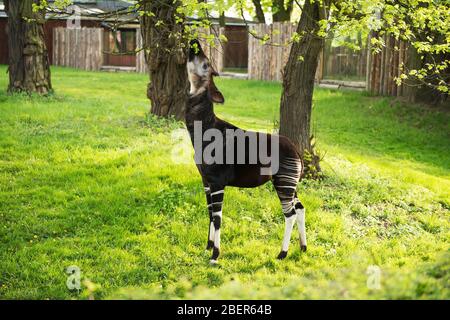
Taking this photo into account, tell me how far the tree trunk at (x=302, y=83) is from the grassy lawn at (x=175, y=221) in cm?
87

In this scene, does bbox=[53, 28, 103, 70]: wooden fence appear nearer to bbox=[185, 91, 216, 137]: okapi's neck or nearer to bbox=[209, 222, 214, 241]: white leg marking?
bbox=[209, 222, 214, 241]: white leg marking

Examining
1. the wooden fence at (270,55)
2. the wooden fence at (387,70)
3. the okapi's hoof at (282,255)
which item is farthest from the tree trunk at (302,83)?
the wooden fence at (270,55)

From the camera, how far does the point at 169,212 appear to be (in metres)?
7.82

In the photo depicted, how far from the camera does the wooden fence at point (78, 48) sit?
3274 centimetres

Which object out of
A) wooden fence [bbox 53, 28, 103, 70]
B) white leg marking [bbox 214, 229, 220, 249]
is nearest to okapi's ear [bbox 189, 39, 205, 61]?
white leg marking [bbox 214, 229, 220, 249]

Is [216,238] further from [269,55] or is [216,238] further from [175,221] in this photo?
[269,55]

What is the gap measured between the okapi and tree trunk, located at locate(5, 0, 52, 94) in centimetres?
1170

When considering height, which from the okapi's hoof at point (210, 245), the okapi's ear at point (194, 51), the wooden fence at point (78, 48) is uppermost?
the wooden fence at point (78, 48)

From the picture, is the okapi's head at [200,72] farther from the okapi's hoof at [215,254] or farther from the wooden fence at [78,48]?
the wooden fence at [78,48]

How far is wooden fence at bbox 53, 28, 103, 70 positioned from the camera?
32744 millimetres

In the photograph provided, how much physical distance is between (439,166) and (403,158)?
83 cm

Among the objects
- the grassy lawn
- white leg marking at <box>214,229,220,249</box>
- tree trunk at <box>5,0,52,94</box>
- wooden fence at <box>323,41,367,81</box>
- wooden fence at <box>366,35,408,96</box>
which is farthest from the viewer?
wooden fence at <box>323,41,367,81</box>
